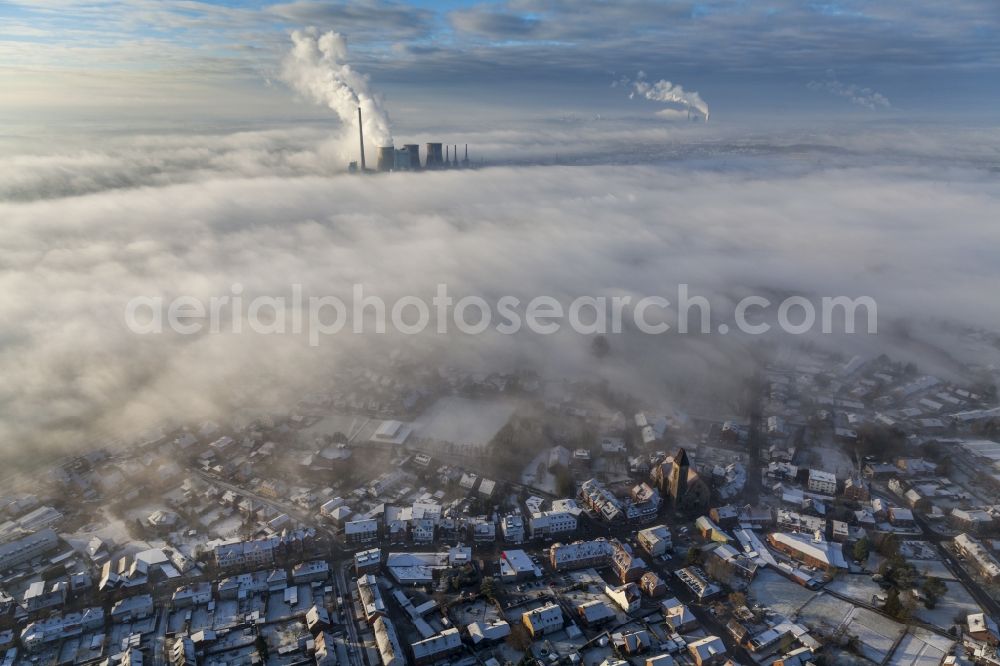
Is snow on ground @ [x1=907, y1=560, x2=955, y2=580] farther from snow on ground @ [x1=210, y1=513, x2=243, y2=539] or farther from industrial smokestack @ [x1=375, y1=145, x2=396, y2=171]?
industrial smokestack @ [x1=375, y1=145, x2=396, y2=171]

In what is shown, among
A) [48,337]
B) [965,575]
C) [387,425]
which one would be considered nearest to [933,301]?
[965,575]

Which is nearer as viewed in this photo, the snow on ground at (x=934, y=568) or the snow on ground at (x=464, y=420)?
the snow on ground at (x=934, y=568)

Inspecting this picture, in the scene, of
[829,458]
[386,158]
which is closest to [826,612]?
[829,458]

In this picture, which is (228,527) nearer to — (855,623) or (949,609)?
(855,623)

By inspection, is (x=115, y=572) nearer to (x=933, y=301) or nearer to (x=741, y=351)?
(x=741, y=351)

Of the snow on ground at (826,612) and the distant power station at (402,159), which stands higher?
the distant power station at (402,159)

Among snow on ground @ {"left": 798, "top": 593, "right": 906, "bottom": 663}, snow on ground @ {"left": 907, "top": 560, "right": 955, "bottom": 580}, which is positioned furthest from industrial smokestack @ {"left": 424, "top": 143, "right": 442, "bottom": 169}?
snow on ground @ {"left": 798, "top": 593, "right": 906, "bottom": 663}

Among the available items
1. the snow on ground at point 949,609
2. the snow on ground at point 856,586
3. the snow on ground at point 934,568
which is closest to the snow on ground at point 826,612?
the snow on ground at point 856,586

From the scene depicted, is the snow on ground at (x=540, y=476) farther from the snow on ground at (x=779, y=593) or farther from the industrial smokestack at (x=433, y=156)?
the industrial smokestack at (x=433, y=156)
